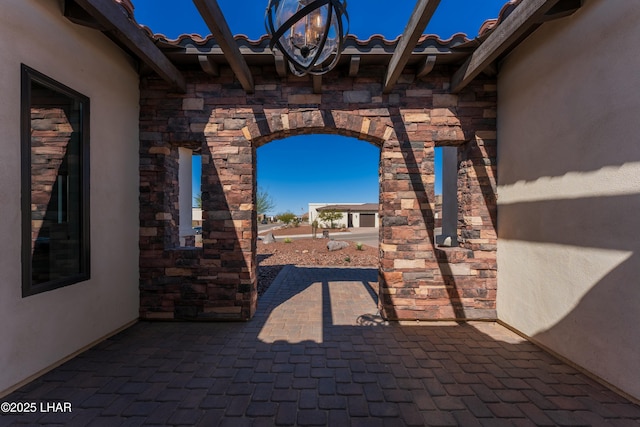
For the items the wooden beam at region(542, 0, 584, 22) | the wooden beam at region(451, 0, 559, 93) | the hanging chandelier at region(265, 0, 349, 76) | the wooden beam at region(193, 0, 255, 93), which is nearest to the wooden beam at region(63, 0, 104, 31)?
the wooden beam at region(193, 0, 255, 93)

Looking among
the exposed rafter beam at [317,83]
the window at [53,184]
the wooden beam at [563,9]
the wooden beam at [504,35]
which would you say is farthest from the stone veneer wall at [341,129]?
the wooden beam at [563,9]

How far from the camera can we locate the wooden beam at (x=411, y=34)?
7.79 feet

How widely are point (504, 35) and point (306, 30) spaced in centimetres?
233

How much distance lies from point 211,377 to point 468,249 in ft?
12.0

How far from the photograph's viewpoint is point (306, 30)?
1.84 m

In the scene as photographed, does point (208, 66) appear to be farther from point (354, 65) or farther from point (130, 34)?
point (354, 65)

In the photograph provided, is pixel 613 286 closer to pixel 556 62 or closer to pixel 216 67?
pixel 556 62

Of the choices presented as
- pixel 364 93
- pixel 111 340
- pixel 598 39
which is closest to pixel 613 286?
pixel 598 39

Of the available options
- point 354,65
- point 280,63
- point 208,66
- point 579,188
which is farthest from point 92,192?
point 579,188

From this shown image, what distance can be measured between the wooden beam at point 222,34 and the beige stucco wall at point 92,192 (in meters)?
1.61

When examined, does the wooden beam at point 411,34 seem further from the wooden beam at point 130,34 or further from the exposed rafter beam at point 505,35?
the wooden beam at point 130,34

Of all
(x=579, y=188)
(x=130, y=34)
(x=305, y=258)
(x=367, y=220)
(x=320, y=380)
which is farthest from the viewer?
(x=367, y=220)

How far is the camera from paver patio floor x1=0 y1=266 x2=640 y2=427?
2.04 meters

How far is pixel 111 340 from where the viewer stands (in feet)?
10.5
